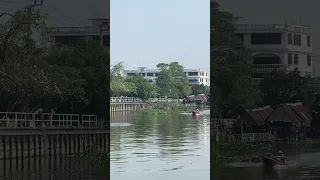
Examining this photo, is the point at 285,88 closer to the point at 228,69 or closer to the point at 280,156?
the point at 228,69

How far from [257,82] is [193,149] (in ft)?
24.0

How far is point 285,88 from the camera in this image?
12438 mm

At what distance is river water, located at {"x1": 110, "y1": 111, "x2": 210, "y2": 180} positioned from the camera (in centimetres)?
1558

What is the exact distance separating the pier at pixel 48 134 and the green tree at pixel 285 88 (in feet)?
10.4

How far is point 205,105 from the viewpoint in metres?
20.2

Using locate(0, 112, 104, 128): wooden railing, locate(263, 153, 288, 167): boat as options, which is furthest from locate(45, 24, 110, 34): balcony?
locate(263, 153, 288, 167): boat

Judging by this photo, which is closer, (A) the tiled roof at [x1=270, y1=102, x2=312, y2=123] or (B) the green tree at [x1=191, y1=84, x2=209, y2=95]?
(A) the tiled roof at [x1=270, y1=102, x2=312, y2=123]

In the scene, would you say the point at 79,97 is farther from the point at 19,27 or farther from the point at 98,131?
the point at 19,27

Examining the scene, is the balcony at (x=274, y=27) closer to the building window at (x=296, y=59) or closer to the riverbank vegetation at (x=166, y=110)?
the building window at (x=296, y=59)

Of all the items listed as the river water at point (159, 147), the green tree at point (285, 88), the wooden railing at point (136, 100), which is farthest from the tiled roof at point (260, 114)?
the wooden railing at point (136, 100)

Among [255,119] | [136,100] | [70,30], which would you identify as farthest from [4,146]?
[136,100]

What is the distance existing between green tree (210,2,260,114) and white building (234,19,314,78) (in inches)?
6.7

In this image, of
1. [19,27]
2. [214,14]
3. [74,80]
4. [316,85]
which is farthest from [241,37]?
[19,27]

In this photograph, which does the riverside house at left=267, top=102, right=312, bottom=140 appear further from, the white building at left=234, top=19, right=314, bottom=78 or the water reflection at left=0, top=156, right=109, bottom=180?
the water reflection at left=0, top=156, right=109, bottom=180
